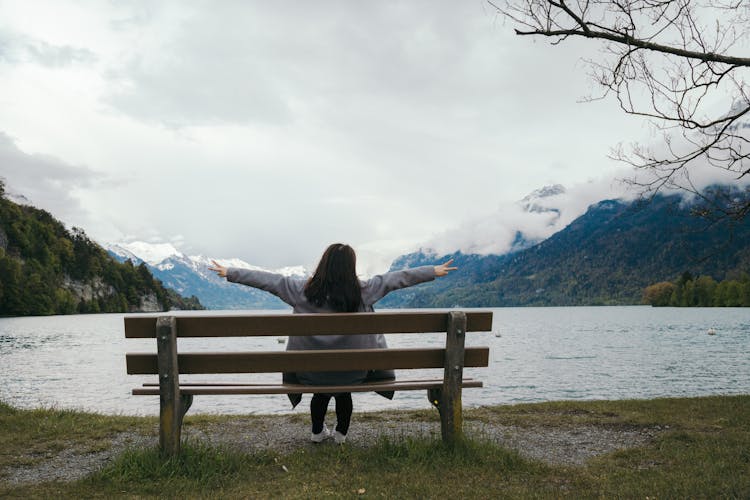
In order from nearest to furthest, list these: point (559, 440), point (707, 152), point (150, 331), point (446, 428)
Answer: point (150, 331) → point (446, 428) → point (559, 440) → point (707, 152)

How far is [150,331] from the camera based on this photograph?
612cm

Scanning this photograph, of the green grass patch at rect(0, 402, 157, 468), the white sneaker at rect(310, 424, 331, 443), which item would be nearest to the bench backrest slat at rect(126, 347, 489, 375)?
the white sneaker at rect(310, 424, 331, 443)

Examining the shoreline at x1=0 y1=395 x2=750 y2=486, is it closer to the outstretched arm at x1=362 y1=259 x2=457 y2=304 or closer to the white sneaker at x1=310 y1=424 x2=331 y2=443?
the white sneaker at x1=310 y1=424 x2=331 y2=443

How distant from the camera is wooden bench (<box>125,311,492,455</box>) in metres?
5.99

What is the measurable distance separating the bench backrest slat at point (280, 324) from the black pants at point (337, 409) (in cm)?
123

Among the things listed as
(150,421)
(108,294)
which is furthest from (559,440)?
(108,294)

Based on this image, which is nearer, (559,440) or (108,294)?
(559,440)

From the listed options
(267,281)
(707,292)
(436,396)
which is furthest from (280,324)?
(707,292)

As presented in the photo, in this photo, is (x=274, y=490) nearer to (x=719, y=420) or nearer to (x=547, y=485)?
(x=547, y=485)

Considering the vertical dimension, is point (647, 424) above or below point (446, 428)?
below

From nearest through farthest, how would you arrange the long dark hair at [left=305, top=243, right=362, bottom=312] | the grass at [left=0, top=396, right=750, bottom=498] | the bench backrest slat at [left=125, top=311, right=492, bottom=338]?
1. the grass at [left=0, top=396, right=750, bottom=498]
2. the bench backrest slat at [left=125, top=311, right=492, bottom=338]
3. the long dark hair at [left=305, top=243, right=362, bottom=312]

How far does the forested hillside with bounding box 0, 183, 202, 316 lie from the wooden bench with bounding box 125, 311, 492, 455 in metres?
116

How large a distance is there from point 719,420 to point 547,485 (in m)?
4.62

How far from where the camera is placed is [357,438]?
26.0 feet
